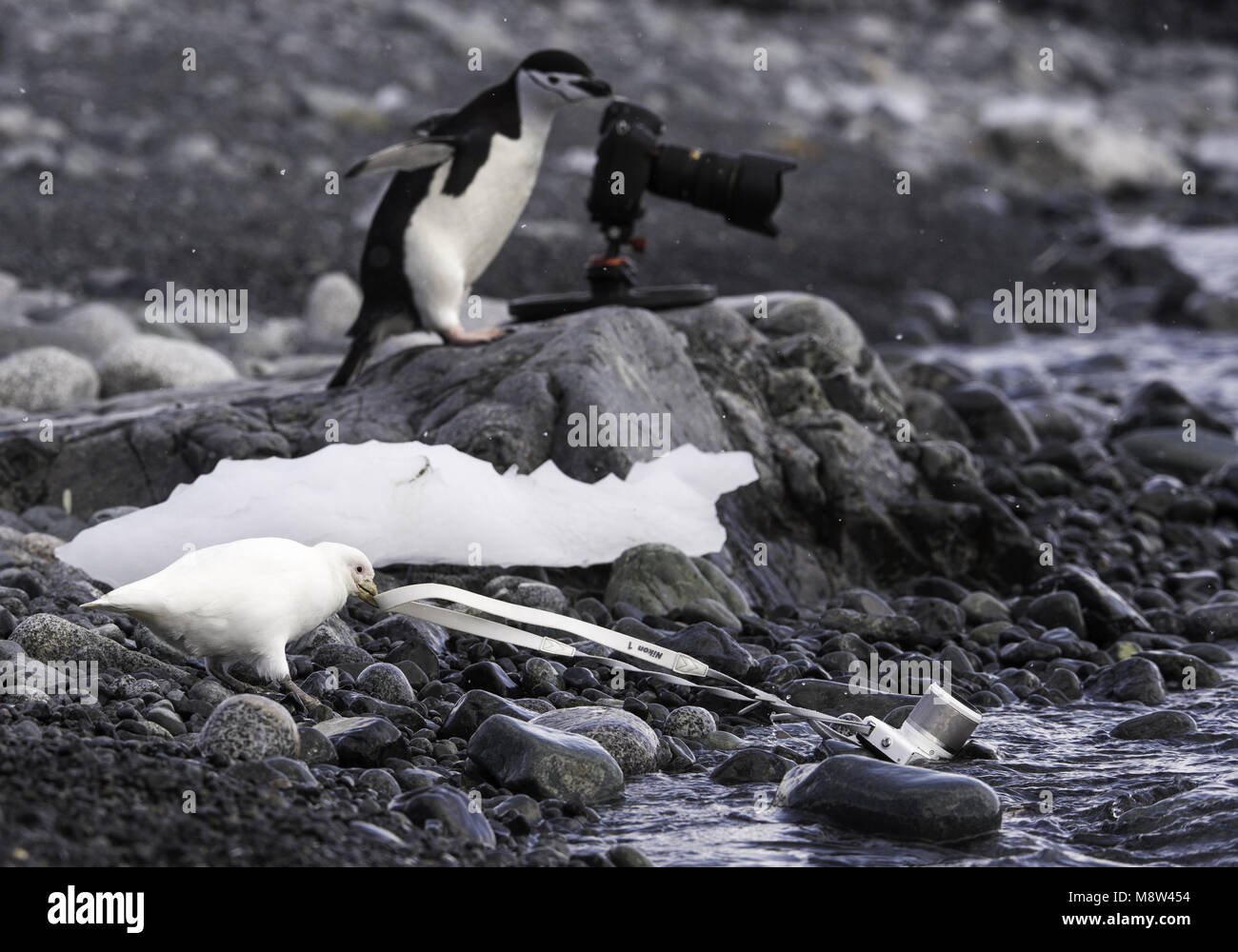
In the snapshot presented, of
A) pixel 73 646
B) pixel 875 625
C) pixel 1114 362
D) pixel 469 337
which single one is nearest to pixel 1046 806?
pixel 875 625

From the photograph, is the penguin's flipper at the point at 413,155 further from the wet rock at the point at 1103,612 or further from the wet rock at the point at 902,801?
the wet rock at the point at 902,801

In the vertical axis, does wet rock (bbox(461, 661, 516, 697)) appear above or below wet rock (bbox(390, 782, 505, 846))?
above

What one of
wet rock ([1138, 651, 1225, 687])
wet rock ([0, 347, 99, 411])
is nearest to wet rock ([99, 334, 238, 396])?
wet rock ([0, 347, 99, 411])

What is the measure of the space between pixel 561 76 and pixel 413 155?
656 mm

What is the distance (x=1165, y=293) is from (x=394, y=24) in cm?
1062

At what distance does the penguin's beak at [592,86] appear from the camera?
5.68 metres

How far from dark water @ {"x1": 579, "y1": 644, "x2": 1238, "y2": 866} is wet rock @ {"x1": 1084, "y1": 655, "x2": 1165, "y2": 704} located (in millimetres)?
325

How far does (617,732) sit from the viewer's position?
3648 mm

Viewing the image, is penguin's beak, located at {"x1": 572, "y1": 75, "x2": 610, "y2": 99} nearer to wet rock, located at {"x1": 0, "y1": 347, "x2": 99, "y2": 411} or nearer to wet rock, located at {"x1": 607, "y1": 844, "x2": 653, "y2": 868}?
wet rock, located at {"x1": 0, "y1": 347, "x2": 99, "y2": 411}

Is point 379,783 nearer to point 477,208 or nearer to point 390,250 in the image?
point 390,250

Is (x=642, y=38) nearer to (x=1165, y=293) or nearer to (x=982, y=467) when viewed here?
(x=1165, y=293)

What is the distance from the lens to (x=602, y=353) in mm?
5434

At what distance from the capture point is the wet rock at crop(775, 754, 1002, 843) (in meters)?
3.24
